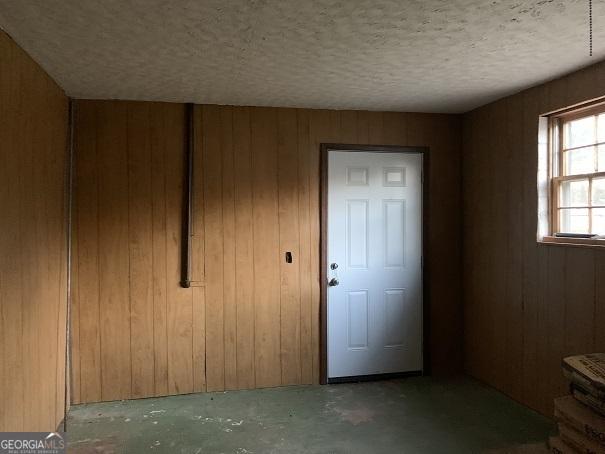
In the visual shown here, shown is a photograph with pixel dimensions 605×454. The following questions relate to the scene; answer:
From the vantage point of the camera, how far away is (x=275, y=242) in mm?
3830

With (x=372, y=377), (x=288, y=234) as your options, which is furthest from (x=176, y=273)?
(x=372, y=377)

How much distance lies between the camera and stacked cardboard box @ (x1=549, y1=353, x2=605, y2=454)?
6.76 ft

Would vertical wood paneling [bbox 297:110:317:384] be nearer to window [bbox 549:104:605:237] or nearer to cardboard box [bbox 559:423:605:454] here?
window [bbox 549:104:605:237]

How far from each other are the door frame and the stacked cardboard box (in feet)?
5.82

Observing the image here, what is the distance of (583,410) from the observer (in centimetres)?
219

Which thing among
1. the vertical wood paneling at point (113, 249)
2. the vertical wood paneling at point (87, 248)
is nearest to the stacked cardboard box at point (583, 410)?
the vertical wood paneling at point (113, 249)

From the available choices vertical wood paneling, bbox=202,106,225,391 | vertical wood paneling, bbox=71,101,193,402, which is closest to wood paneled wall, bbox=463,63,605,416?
vertical wood paneling, bbox=202,106,225,391

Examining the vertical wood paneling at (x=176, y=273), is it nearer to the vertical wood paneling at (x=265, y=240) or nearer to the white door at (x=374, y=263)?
the vertical wood paneling at (x=265, y=240)

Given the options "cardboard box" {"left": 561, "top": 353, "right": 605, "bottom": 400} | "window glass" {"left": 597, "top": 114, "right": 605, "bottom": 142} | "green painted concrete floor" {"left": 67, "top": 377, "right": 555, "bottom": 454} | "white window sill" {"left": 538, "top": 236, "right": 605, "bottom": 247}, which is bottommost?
"green painted concrete floor" {"left": 67, "top": 377, "right": 555, "bottom": 454}

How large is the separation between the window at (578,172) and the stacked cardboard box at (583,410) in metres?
1.03

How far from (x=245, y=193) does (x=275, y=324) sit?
112 cm

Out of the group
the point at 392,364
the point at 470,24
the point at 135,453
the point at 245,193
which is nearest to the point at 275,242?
the point at 245,193

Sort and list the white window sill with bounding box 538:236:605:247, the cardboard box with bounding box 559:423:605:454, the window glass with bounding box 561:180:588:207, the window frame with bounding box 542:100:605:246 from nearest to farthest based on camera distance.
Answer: the cardboard box with bounding box 559:423:605:454, the white window sill with bounding box 538:236:605:247, the window glass with bounding box 561:180:588:207, the window frame with bounding box 542:100:605:246

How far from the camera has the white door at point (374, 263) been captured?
12.9ft
